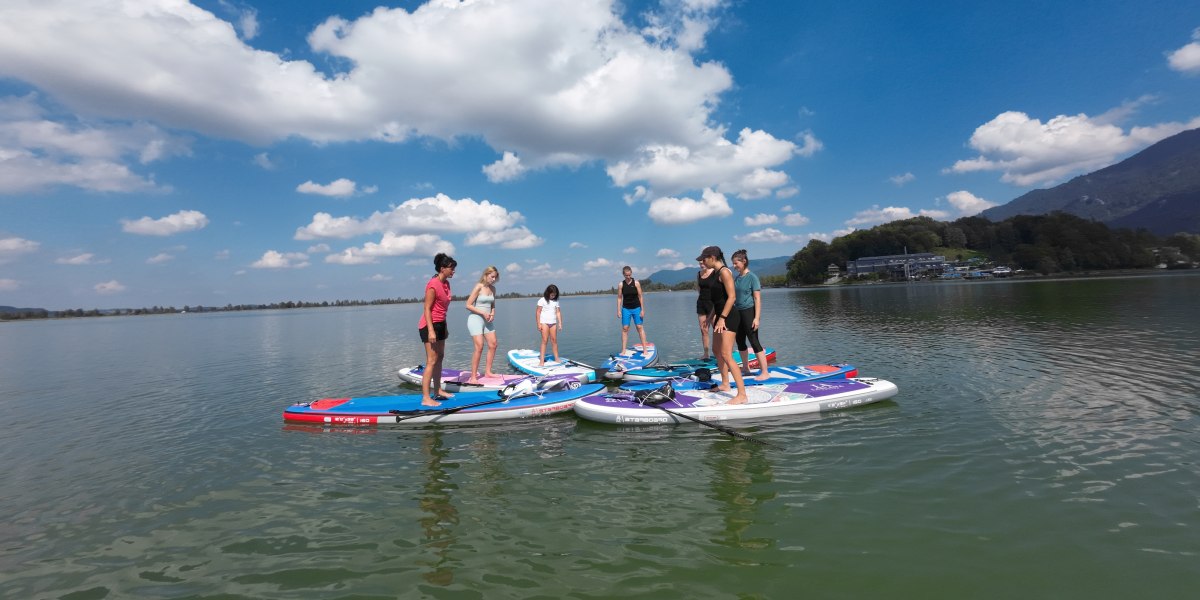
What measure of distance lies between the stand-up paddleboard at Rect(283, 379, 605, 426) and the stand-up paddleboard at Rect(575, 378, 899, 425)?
0.92 meters

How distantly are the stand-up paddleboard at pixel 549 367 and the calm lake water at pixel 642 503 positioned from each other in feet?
12.2

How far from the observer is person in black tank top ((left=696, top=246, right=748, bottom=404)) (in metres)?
9.71

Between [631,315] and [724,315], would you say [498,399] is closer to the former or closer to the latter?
[724,315]

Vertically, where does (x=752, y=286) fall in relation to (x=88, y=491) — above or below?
above

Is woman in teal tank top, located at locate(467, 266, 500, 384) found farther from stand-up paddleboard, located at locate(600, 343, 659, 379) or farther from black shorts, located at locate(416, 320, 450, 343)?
stand-up paddleboard, located at locate(600, 343, 659, 379)

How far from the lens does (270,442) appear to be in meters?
9.98

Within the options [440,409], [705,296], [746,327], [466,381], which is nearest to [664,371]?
[705,296]

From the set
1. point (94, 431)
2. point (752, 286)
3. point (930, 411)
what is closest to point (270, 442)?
point (94, 431)

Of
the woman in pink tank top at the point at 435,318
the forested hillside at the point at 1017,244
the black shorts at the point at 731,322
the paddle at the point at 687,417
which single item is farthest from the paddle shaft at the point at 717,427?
the forested hillside at the point at 1017,244

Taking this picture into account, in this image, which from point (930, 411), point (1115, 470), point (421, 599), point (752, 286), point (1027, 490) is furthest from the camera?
point (752, 286)

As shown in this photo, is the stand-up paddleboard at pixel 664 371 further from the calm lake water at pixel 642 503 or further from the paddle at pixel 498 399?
the calm lake water at pixel 642 503

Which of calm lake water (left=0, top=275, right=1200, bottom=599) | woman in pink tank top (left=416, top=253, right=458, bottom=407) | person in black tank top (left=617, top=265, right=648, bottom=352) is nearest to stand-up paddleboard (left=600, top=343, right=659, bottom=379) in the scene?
person in black tank top (left=617, top=265, right=648, bottom=352)

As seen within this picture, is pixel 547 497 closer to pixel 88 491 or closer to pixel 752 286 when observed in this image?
pixel 752 286

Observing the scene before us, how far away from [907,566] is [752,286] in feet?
23.6
